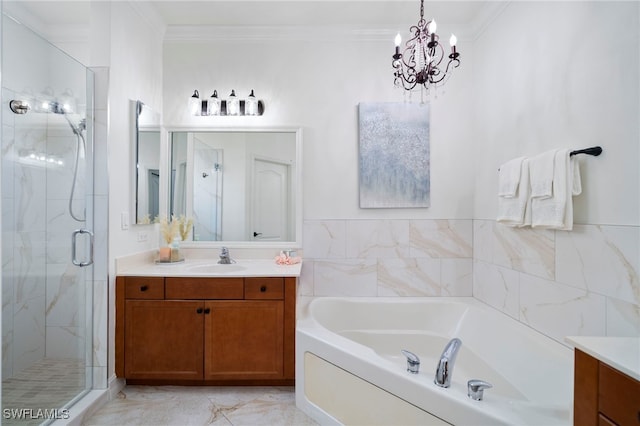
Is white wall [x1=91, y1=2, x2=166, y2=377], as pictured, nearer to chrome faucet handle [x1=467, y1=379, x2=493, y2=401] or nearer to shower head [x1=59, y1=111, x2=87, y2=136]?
shower head [x1=59, y1=111, x2=87, y2=136]

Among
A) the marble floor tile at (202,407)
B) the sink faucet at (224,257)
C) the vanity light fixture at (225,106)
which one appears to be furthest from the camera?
the vanity light fixture at (225,106)

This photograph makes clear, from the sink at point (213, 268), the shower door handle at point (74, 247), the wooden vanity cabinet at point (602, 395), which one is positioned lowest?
the wooden vanity cabinet at point (602, 395)

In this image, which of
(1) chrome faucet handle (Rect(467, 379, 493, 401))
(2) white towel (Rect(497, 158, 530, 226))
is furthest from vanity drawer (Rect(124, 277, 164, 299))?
(2) white towel (Rect(497, 158, 530, 226))

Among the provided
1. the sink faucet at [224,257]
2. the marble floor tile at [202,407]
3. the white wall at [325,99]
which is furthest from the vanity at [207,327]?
the white wall at [325,99]

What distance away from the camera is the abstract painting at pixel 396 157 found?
261cm

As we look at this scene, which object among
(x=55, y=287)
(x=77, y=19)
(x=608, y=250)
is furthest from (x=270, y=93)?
(x=608, y=250)

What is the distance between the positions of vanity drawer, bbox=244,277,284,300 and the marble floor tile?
2.10 feet

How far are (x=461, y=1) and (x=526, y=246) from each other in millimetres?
1840

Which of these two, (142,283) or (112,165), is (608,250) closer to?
(142,283)

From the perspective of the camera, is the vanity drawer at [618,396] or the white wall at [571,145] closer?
the vanity drawer at [618,396]

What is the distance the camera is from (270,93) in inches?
105

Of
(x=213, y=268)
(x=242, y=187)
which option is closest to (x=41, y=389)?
(x=213, y=268)

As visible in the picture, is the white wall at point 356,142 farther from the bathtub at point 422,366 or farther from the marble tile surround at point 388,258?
the bathtub at point 422,366

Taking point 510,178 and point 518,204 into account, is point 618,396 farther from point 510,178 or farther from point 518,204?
point 510,178
